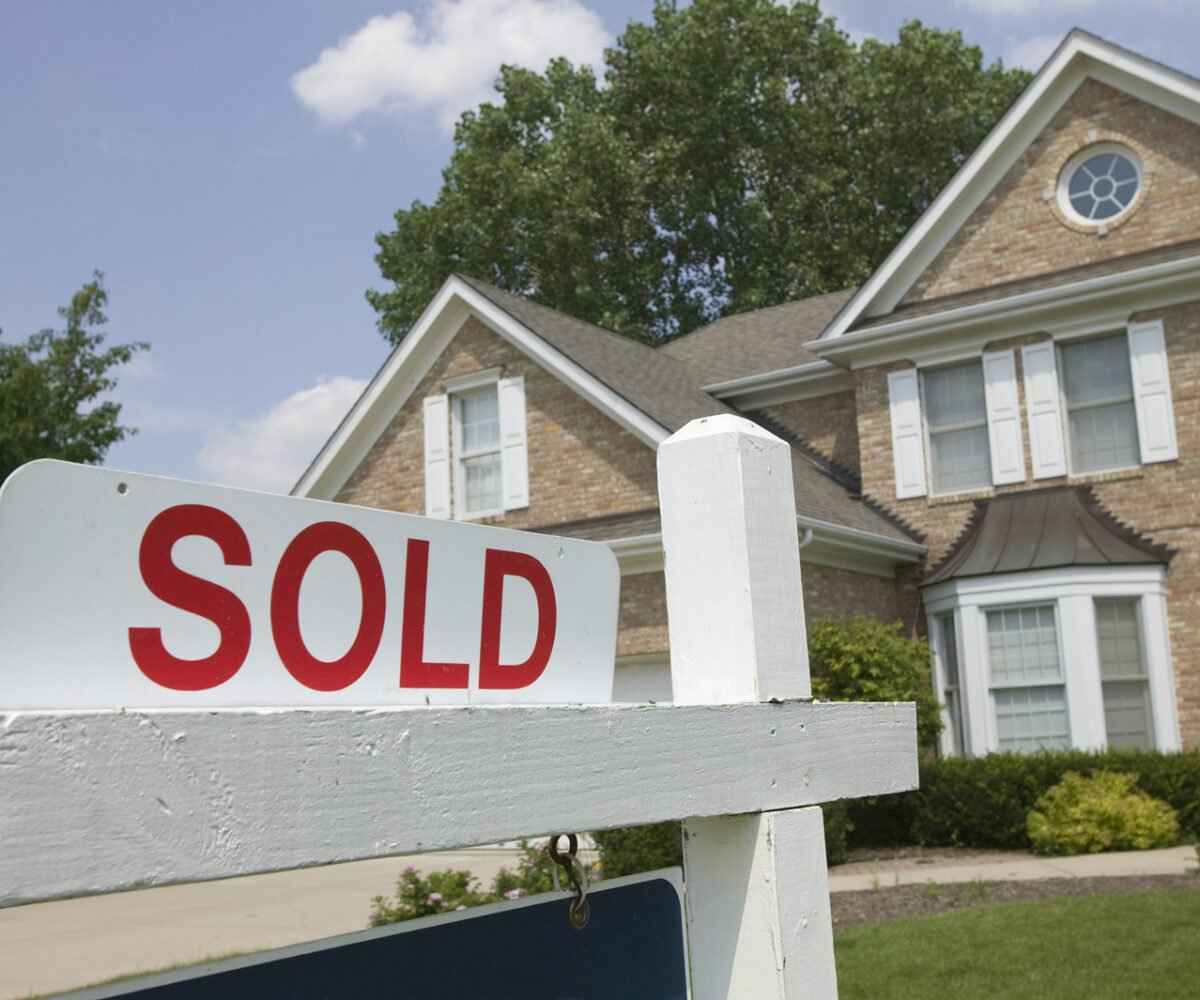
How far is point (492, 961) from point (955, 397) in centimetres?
1693

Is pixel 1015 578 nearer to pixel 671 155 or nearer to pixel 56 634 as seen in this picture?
pixel 56 634

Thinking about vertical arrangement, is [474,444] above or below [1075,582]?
above

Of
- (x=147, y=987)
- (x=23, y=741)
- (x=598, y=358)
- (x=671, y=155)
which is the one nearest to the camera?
(x=23, y=741)

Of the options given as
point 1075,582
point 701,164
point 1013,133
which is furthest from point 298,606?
point 701,164

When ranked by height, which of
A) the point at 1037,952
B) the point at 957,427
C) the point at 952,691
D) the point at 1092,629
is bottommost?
the point at 1037,952

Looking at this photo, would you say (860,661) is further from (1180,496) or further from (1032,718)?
(1180,496)

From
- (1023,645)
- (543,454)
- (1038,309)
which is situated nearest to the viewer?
(1023,645)

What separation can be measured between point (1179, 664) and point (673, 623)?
1545 cm

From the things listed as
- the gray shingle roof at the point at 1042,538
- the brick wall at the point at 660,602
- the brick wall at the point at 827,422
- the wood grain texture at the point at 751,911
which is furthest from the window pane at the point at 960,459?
the wood grain texture at the point at 751,911

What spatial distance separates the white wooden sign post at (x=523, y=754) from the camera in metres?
1.15

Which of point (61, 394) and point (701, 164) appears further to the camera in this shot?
point (701, 164)

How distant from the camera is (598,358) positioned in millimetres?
18297

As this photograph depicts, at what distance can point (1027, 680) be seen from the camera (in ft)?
52.7

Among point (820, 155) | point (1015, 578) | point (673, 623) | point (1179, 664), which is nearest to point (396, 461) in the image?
point (1015, 578)
